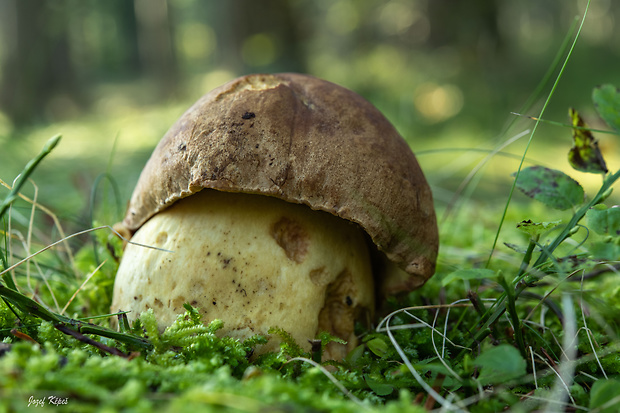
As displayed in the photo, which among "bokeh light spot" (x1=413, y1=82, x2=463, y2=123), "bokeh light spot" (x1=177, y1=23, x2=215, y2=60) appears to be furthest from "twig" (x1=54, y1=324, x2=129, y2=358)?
"bokeh light spot" (x1=177, y1=23, x2=215, y2=60)

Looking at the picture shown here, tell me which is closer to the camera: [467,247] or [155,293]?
[155,293]

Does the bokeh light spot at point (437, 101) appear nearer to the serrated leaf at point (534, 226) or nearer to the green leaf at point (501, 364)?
the serrated leaf at point (534, 226)

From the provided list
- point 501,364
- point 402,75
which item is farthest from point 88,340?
point 402,75

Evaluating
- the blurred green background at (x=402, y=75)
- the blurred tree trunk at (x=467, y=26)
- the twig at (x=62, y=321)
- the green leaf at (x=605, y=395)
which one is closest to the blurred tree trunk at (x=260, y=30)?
the blurred green background at (x=402, y=75)

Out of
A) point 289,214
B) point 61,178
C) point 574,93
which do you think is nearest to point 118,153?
point 61,178

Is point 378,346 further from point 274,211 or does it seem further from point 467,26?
point 467,26

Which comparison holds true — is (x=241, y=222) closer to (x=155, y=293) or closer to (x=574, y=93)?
(x=155, y=293)

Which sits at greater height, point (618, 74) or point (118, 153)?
point (618, 74)
